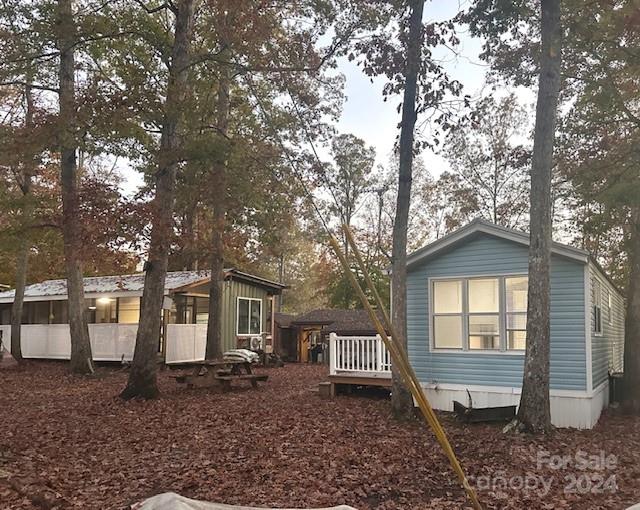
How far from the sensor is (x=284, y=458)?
22.1 ft

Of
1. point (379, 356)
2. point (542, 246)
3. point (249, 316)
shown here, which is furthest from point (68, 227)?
point (249, 316)

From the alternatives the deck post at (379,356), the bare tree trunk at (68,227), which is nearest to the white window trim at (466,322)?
the deck post at (379,356)

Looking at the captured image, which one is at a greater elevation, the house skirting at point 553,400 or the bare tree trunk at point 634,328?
the bare tree trunk at point 634,328

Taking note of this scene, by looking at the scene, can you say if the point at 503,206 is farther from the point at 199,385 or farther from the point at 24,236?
the point at 24,236

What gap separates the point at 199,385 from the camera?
41.0 feet

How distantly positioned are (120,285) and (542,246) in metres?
13.9

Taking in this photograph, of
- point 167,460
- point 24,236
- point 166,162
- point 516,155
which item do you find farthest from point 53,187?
point 167,460

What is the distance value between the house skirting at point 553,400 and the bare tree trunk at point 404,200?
5.00 feet

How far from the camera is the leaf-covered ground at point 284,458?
539 centimetres

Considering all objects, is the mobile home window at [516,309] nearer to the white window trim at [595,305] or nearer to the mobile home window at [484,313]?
the mobile home window at [484,313]

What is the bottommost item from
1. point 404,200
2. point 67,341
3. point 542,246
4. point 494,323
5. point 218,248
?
point 67,341

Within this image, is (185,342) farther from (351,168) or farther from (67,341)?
(351,168)

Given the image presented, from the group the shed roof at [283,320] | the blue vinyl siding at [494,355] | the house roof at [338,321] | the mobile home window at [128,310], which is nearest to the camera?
the blue vinyl siding at [494,355]

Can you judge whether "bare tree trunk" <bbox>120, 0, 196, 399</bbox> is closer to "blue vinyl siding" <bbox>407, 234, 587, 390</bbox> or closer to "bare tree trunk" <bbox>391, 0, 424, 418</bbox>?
"bare tree trunk" <bbox>391, 0, 424, 418</bbox>
